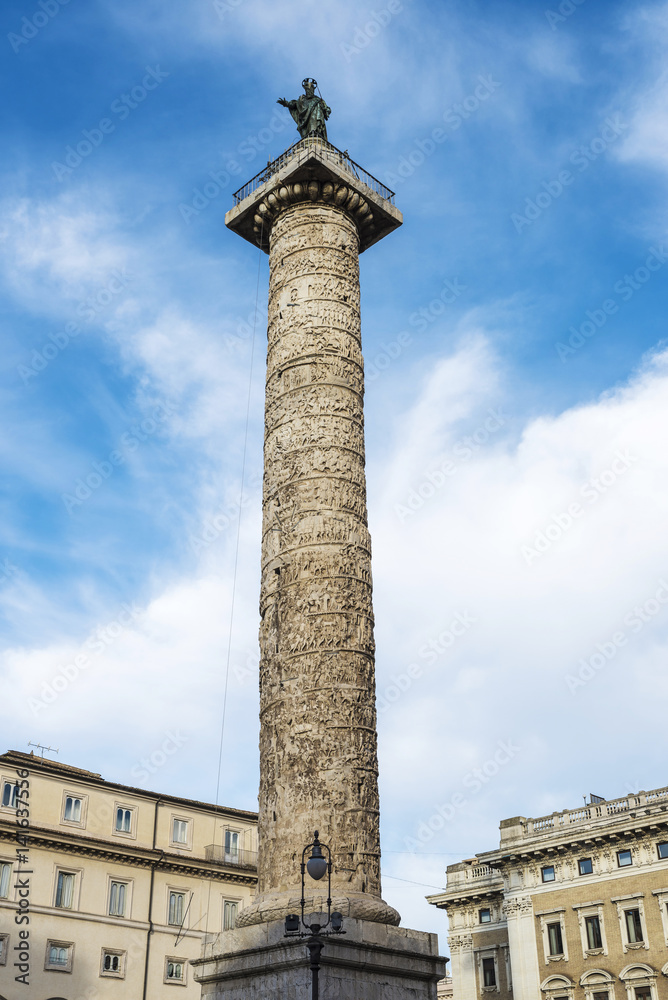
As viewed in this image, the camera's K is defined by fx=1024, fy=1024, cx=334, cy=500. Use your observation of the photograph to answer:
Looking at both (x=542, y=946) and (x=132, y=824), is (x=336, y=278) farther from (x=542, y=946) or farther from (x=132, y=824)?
(x=542, y=946)

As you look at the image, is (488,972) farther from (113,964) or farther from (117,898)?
(117,898)

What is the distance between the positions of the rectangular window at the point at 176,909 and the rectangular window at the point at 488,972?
10885 mm

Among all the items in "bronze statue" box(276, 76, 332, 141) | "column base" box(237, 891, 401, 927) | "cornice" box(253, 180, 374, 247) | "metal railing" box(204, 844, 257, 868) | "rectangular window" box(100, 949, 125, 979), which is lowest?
"column base" box(237, 891, 401, 927)

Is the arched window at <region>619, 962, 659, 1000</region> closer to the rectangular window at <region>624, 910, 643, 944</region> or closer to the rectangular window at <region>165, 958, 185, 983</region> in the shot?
the rectangular window at <region>624, 910, 643, 944</region>

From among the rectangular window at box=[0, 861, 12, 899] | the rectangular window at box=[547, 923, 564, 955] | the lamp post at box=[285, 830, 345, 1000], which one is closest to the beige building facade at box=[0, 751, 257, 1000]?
the rectangular window at box=[0, 861, 12, 899]

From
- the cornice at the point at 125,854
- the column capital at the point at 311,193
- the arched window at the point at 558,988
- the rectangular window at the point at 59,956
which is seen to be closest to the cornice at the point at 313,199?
the column capital at the point at 311,193

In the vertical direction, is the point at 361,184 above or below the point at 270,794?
above

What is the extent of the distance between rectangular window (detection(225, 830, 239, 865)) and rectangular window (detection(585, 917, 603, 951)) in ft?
33.7

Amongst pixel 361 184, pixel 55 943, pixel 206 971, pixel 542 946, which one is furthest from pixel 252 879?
pixel 361 184

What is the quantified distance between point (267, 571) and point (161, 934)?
18564 millimetres

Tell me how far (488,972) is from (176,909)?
36.7 ft

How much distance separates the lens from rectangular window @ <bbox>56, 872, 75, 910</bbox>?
25.6 m

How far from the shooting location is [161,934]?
2777 cm

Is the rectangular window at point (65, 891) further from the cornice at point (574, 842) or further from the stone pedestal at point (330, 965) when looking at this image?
the stone pedestal at point (330, 965)
